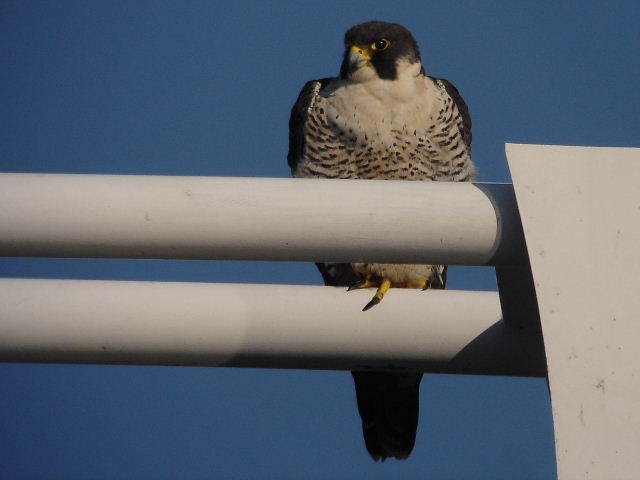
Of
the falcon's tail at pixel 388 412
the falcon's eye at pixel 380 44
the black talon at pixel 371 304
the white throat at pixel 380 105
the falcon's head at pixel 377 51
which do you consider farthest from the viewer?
the falcon's eye at pixel 380 44

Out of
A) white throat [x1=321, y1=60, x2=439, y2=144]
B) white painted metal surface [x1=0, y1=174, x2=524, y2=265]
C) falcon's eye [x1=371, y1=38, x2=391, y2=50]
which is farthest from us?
falcon's eye [x1=371, y1=38, x2=391, y2=50]

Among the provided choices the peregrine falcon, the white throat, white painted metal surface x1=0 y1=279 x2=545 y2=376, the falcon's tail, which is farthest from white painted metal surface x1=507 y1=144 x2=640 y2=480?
the white throat

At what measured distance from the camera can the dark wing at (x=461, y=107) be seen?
412cm

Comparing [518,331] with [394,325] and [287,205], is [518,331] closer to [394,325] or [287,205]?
[394,325]

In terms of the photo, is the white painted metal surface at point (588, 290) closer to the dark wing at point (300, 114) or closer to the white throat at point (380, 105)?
the white throat at point (380, 105)

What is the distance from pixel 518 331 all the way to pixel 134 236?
0.64 m

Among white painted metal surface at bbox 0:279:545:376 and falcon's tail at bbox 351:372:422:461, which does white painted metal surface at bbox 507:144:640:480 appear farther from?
falcon's tail at bbox 351:372:422:461

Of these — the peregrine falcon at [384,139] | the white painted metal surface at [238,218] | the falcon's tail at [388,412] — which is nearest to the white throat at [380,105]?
the peregrine falcon at [384,139]

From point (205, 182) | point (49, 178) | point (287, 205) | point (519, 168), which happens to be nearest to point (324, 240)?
point (287, 205)

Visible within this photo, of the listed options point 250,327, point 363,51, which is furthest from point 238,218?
point 363,51

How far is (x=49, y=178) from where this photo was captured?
4.58ft

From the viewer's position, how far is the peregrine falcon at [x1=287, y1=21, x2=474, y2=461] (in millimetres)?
3623

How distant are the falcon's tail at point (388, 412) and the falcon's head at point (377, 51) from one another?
1275 mm

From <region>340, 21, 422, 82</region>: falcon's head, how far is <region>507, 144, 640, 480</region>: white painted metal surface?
2691 millimetres
